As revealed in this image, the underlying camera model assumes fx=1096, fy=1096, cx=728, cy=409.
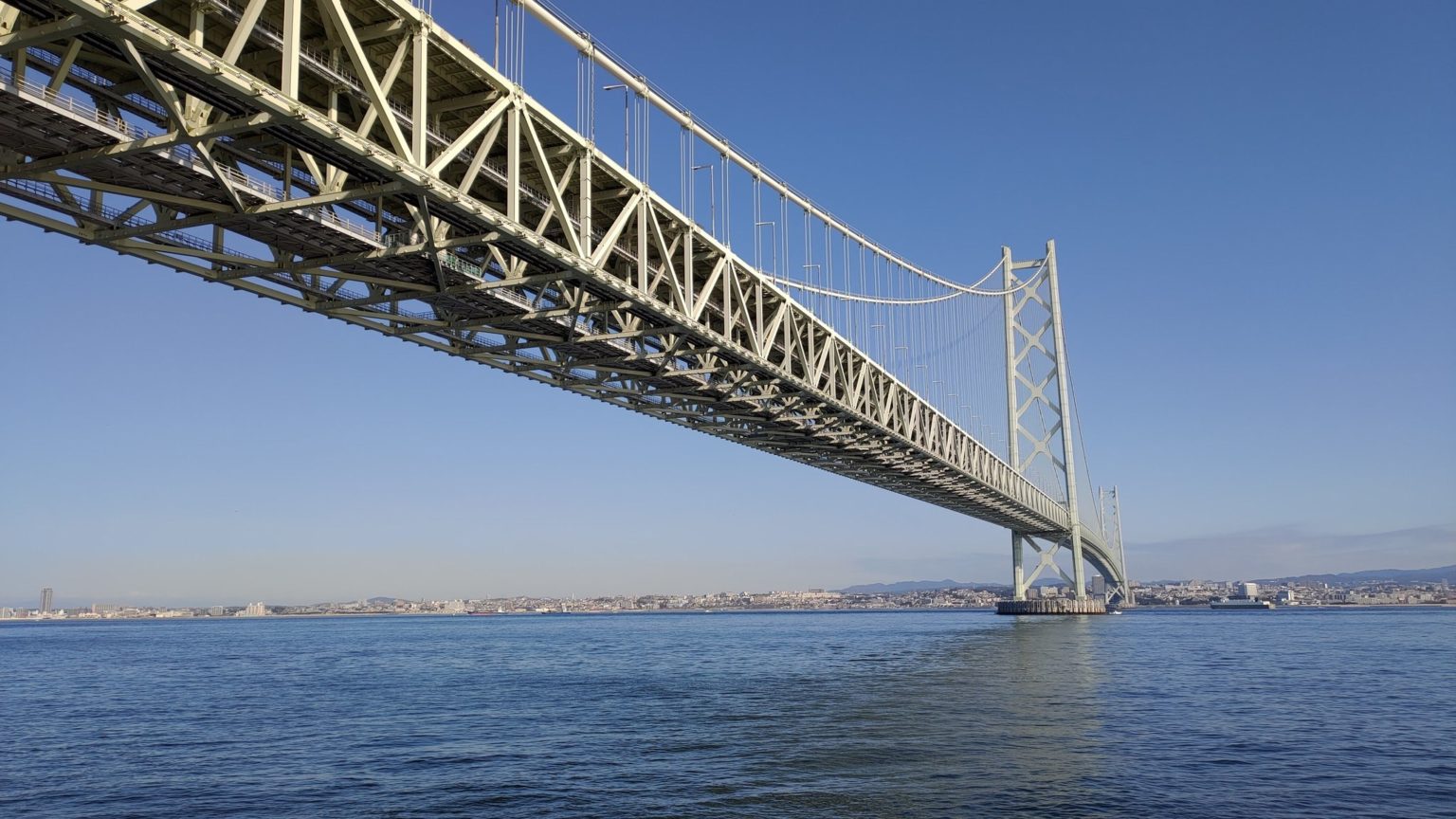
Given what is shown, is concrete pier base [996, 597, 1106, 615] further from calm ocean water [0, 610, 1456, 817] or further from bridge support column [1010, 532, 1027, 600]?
calm ocean water [0, 610, 1456, 817]

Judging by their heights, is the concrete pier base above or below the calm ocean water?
above

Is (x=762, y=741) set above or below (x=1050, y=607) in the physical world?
below

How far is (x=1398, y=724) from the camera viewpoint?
79.8 ft

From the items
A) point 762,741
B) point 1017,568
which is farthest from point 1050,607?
point 762,741

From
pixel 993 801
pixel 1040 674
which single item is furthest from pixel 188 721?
pixel 1040 674

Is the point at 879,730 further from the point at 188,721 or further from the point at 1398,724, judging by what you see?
the point at 188,721

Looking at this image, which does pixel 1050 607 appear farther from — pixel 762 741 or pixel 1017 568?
pixel 762 741

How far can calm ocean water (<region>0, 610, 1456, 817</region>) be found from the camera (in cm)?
1595

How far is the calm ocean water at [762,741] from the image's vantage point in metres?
15.9

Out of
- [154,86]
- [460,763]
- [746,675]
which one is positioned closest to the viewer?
[154,86]

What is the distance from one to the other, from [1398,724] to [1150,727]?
19.2 feet

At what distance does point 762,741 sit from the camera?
70.4ft

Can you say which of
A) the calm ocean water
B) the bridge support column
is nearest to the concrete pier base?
the bridge support column

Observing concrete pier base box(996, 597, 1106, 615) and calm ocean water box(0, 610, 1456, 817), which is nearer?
calm ocean water box(0, 610, 1456, 817)
